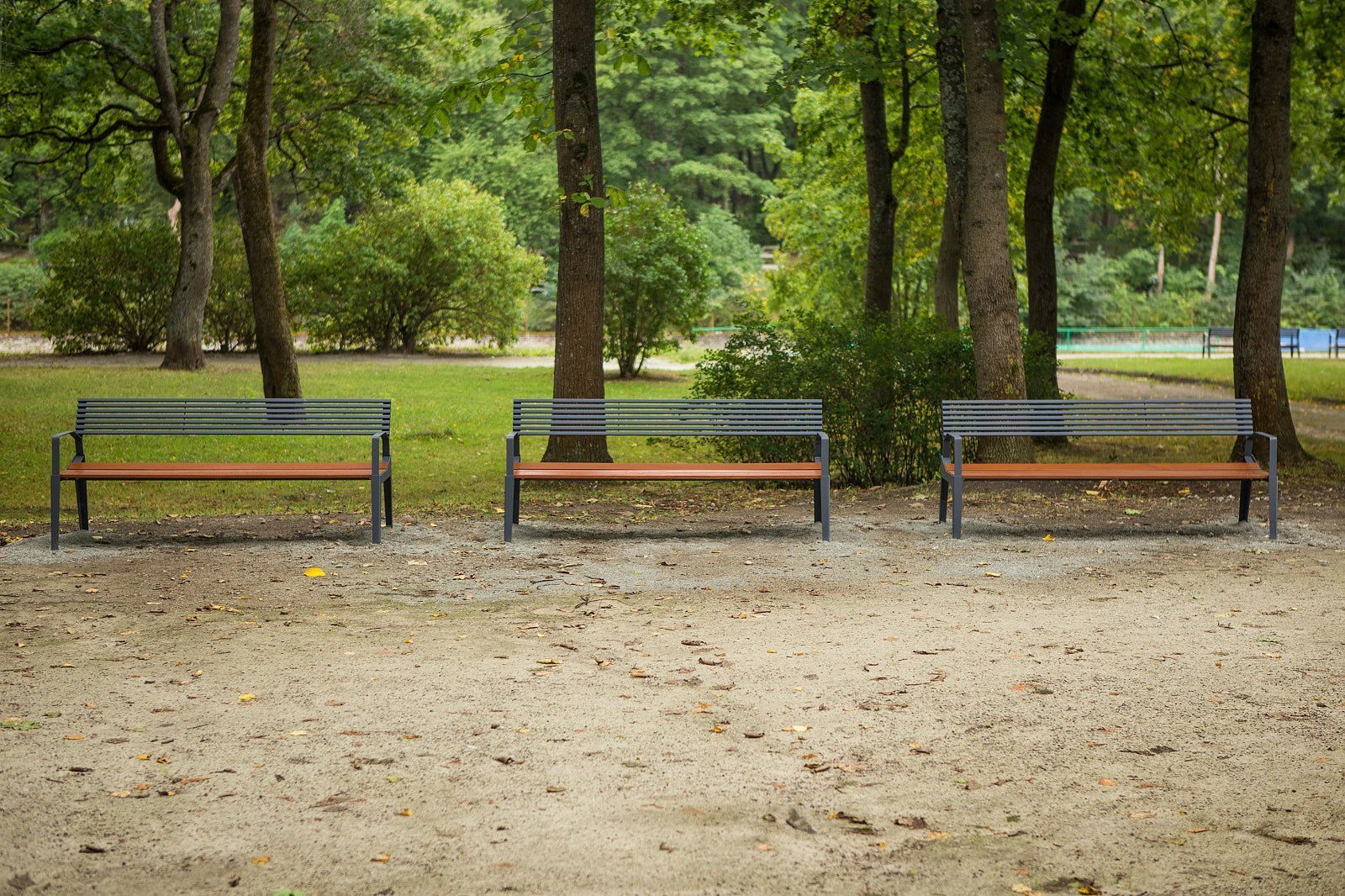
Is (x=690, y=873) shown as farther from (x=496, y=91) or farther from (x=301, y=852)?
(x=496, y=91)

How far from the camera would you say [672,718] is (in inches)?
202

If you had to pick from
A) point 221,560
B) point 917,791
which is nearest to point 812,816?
point 917,791

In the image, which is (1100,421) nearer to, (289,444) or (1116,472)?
(1116,472)

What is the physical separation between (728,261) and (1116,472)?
45.6 metres

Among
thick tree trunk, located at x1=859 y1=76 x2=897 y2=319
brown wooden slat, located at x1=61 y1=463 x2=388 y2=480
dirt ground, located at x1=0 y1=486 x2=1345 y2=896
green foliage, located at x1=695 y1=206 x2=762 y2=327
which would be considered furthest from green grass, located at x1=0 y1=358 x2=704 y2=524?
green foliage, located at x1=695 y1=206 x2=762 y2=327

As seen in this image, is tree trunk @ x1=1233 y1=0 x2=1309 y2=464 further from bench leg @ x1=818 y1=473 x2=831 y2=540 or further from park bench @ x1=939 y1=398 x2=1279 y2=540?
bench leg @ x1=818 y1=473 x2=831 y2=540

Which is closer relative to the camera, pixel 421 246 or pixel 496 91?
pixel 496 91

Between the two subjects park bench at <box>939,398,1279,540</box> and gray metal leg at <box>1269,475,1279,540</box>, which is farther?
park bench at <box>939,398,1279,540</box>

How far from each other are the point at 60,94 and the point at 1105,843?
82.3 ft

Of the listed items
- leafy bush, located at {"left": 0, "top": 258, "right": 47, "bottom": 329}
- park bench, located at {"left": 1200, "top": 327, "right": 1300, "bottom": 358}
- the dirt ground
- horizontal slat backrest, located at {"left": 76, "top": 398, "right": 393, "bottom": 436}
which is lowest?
the dirt ground

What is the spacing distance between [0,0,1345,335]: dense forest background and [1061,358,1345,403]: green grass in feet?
10.3

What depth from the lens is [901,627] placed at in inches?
260

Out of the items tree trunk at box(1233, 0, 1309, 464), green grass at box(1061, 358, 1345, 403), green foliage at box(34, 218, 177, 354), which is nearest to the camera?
tree trunk at box(1233, 0, 1309, 464)

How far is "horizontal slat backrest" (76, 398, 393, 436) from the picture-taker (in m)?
9.30
